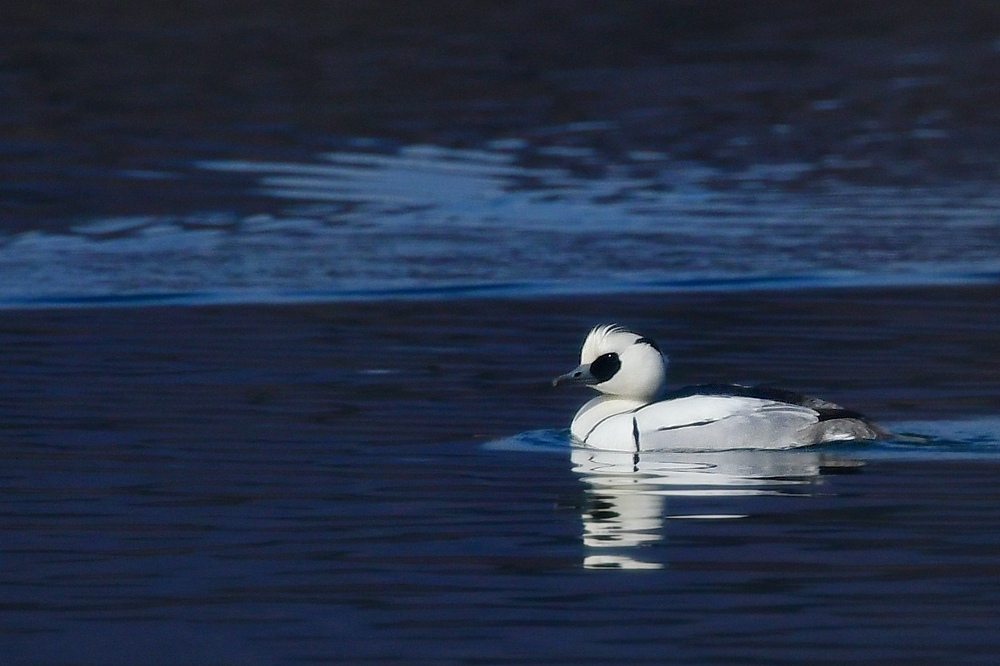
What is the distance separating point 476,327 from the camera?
1423cm

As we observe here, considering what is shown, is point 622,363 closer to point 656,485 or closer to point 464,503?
point 656,485

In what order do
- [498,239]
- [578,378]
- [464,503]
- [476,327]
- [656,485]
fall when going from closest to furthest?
[464,503] → [656,485] → [578,378] → [476,327] → [498,239]

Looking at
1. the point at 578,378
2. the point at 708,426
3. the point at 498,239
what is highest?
the point at 498,239

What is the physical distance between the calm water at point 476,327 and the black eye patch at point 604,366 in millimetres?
377

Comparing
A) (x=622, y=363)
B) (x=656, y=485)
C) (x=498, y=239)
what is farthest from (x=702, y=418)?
(x=498, y=239)

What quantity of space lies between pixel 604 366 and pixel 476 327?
11.5 feet

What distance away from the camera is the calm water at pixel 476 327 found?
727cm

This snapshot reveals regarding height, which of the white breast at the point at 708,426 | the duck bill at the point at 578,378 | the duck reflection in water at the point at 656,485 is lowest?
the duck reflection in water at the point at 656,485

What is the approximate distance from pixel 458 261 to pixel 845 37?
616 inches

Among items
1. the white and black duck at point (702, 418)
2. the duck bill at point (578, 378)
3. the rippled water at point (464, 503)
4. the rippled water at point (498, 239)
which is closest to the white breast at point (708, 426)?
the white and black duck at point (702, 418)

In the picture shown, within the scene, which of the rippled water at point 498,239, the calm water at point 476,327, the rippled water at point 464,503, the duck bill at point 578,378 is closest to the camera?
the rippled water at point 464,503

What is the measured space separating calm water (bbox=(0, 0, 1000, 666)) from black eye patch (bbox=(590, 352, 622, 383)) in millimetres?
377

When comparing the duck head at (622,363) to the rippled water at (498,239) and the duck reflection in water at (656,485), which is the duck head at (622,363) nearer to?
the duck reflection in water at (656,485)

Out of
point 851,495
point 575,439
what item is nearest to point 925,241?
point 575,439
